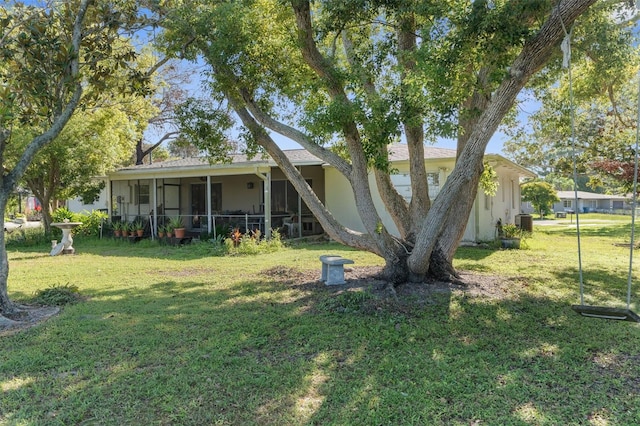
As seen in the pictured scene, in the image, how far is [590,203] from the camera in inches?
2115

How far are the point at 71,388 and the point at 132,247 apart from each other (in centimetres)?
1078

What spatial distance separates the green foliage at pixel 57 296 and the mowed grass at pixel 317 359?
31 cm

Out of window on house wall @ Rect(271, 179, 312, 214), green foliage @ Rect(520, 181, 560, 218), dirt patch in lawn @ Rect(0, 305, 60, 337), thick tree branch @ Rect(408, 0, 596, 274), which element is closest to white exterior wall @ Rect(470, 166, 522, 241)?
window on house wall @ Rect(271, 179, 312, 214)

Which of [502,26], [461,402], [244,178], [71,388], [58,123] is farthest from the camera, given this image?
[244,178]

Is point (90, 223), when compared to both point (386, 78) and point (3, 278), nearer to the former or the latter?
point (3, 278)

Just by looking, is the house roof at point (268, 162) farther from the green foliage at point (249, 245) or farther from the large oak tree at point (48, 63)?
the large oak tree at point (48, 63)

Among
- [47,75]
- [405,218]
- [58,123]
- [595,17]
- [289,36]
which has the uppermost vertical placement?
[595,17]

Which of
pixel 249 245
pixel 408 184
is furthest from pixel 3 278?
pixel 408 184

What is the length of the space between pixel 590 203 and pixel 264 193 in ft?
174

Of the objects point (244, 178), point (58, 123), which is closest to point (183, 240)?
point (244, 178)

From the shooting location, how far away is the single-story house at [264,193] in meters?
13.1

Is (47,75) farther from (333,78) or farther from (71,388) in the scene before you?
(71,388)

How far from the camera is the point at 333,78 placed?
6.39 m

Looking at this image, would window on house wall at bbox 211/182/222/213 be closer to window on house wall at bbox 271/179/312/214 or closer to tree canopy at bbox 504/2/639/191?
window on house wall at bbox 271/179/312/214
